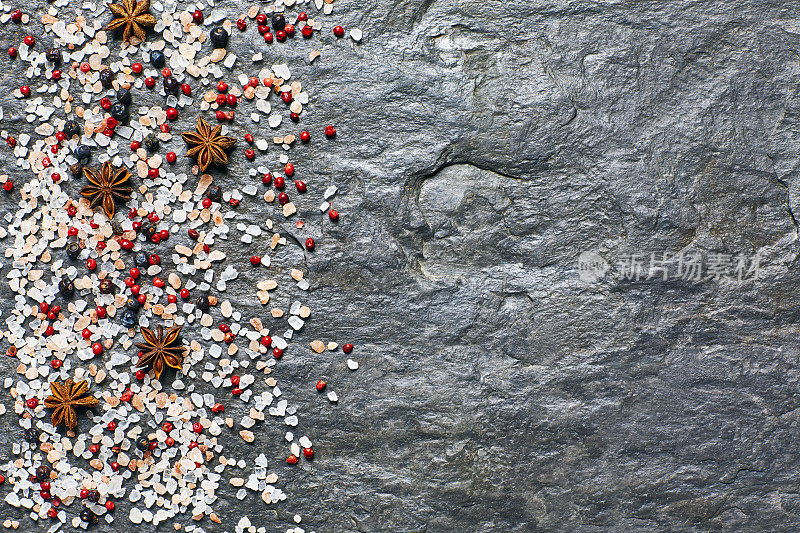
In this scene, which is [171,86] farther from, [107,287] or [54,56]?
[107,287]

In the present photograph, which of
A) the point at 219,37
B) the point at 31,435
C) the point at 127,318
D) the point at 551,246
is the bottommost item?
the point at 31,435

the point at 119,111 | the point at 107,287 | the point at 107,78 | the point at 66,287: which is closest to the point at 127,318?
the point at 107,287

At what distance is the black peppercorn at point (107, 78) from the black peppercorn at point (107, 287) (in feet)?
1.88

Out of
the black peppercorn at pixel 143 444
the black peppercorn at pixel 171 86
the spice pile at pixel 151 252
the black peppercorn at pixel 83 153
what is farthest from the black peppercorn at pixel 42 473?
the black peppercorn at pixel 171 86

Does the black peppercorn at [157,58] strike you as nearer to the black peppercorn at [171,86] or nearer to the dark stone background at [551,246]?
the black peppercorn at [171,86]

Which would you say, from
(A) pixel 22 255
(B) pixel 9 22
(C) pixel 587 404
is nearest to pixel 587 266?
(C) pixel 587 404

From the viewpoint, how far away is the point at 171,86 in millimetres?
1593

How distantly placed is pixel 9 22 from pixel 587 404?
2062 mm

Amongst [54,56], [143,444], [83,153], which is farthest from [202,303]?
[54,56]

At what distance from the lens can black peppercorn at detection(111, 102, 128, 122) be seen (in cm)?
160

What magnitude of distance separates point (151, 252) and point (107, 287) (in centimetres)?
16

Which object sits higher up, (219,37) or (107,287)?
(219,37)

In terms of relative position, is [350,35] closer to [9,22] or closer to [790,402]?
[9,22]

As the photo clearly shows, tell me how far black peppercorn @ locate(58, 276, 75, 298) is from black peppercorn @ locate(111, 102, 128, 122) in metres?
0.50
